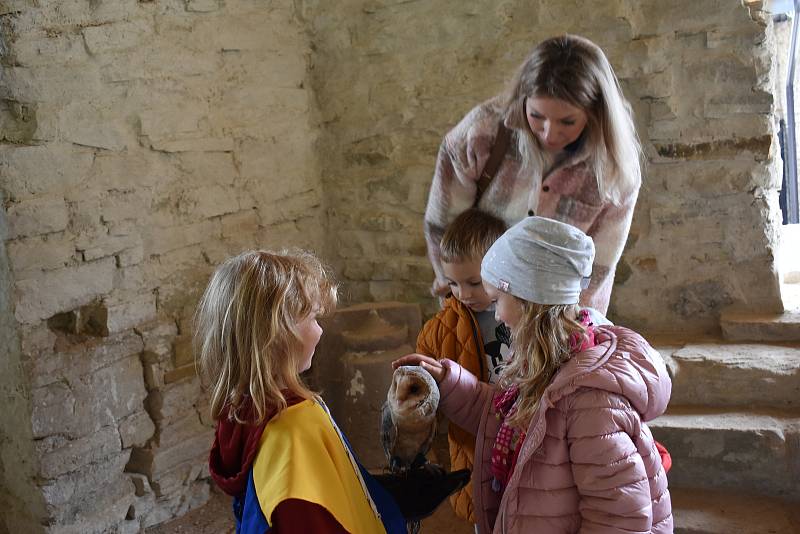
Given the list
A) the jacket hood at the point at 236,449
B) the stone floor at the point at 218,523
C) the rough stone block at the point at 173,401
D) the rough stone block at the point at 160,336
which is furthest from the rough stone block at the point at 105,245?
the jacket hood at the point at 236,449

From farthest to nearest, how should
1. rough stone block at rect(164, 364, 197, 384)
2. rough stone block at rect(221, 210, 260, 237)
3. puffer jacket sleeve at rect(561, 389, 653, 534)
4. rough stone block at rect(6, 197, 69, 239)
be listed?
rough stone block at rect(221, 210, 260, 237)
rough stone block at rect(164, 364, 197, 384)
rough stone block at rect(6, 197, 69, 239)
puffer jacket sleeve at rect(561, 389, 653, 534)

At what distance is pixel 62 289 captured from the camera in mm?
2643

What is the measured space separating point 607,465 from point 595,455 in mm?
29

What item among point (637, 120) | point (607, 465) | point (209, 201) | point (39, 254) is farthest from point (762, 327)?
point (39, 254)

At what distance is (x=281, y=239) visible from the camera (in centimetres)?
357

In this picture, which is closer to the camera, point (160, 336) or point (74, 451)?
point (74, 451)

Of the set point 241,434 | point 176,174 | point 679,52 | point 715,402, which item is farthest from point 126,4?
point 715,402

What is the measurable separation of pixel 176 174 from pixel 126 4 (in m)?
0.66

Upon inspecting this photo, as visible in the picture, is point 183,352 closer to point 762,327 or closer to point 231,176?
point 231,176

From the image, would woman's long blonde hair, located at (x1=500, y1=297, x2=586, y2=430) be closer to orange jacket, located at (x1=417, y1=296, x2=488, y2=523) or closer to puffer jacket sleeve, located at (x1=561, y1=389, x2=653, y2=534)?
puffer jacket sleeve, located at (x1=561, y1=389, x2=653, y2=534)

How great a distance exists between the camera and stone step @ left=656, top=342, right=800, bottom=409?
9.29 feet

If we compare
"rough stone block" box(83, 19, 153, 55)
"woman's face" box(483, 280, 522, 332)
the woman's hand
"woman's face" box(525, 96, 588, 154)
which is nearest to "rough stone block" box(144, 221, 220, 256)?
"rough stone block" box(83, 19, 153, 55)

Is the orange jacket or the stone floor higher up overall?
the orange jacket

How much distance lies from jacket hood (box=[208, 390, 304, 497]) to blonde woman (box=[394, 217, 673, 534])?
49cm
